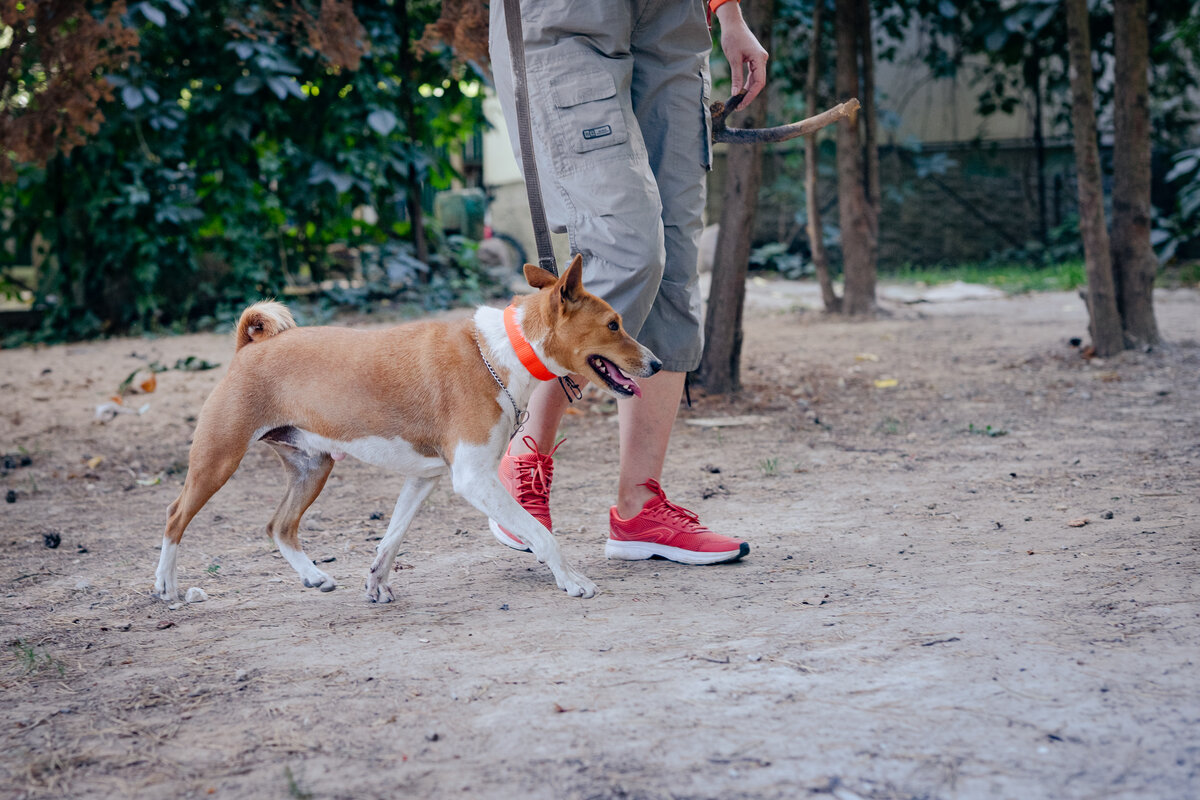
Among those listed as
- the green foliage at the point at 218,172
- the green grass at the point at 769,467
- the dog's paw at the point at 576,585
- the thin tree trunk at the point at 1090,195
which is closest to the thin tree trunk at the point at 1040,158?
the thin tree trunk at the point at 1090,195

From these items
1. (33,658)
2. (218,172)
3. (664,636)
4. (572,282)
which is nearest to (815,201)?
(218,172)

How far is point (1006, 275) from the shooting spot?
40.0ft

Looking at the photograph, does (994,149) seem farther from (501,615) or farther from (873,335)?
(501,615)

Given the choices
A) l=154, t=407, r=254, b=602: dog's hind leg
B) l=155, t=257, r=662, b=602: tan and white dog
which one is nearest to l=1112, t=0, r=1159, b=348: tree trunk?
l=155, t=257, r=662, b=602: tan and white dog

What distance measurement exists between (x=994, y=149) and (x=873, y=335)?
7229 mm

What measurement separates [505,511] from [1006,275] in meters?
11.0

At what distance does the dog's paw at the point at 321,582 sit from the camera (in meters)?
2.91

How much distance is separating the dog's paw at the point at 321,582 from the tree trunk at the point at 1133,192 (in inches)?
212

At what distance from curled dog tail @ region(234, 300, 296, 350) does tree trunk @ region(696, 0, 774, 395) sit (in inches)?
113

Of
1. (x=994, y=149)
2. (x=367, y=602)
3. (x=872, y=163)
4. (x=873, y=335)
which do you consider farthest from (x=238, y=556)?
(x=994, y=149)

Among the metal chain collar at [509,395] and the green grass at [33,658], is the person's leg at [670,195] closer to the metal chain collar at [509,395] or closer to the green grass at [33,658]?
the metal chain collar at [509,395]

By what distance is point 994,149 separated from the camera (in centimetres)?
1384

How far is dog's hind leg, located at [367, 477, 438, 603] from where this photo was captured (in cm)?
276

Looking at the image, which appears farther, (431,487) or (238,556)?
(238,556)
